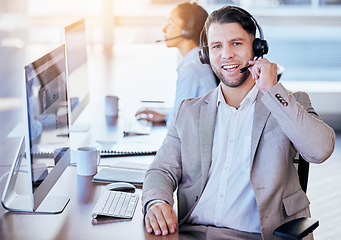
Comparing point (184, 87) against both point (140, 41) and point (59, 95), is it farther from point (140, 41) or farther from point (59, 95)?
point (140, 41)

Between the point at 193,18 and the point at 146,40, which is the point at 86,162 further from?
the point at 146,40

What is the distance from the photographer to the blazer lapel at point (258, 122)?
166 cm

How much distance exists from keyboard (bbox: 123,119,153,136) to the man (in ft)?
0.22

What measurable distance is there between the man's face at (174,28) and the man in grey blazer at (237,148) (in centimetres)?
116

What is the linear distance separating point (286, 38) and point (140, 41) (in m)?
1.49

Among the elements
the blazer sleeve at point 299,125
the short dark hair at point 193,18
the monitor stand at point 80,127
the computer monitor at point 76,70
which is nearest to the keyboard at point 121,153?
the computer monitor at point 76,70

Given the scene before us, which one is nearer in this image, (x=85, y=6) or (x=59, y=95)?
(x=59, y=95)

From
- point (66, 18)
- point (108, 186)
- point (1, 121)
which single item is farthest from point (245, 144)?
point (66, 18)

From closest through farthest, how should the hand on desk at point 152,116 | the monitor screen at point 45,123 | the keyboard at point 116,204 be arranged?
the monitor screen at point 45,123 < the keyboard at point 116,204 < the hand on desk at point 152,116

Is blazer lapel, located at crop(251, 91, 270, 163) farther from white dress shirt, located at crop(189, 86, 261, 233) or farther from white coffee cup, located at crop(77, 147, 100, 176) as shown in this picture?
white coffee cup, located at crop(77, 147, 100, 176)

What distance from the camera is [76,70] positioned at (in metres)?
2.46

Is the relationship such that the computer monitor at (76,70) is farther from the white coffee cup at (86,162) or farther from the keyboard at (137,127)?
the white coffee cup at (86,162)

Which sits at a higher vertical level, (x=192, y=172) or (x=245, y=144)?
(x=245, y=144)

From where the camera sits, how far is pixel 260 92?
5.75ft
